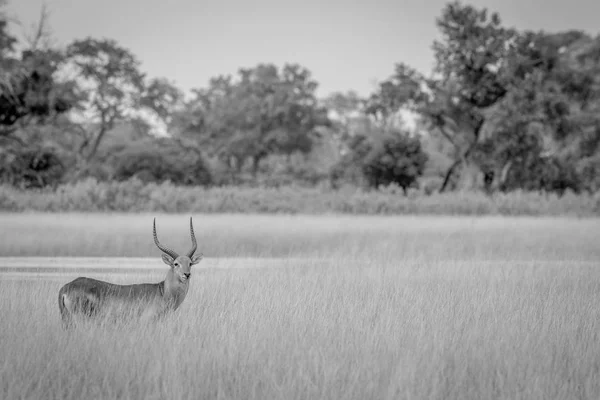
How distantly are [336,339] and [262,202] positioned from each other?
18406mm

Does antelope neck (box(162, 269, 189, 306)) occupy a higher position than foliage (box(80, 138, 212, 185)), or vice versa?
foliage (box(80, 138, 212, 185))

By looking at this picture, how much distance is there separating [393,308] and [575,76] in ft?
106

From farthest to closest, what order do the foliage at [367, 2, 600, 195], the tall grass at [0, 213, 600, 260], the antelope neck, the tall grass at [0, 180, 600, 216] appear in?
the foliage at [367, 2, 600, 195] < the tall grass at [0, 180, 600, 216] < the tall grass at [0, 213, 600, 260] < the antelope neck

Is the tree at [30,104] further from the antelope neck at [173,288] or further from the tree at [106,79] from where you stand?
the antelope neck at [173,288]

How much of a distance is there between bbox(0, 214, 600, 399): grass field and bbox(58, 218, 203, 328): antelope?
0.15 m

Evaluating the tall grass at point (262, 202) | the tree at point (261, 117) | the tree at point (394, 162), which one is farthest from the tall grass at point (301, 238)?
the tree at point (261, 117)

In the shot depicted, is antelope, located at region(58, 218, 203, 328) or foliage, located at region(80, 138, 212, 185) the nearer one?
antelope, located at region(58, 218, 203, 328)

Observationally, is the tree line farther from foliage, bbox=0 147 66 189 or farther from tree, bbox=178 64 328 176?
tree, bbox=178 64 328 176

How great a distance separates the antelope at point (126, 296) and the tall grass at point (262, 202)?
16.9 metres

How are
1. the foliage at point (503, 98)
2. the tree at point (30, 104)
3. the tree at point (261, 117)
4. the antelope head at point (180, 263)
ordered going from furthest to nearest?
the tree at point (261, 117)
the foliage at point (503, 98)
the tree at point (30, 104)
the antelope head at point (180, 263)

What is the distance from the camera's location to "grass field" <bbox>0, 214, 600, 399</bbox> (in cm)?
395

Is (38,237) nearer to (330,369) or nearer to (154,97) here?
(330,369)

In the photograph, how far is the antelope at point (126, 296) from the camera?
4.77 metres

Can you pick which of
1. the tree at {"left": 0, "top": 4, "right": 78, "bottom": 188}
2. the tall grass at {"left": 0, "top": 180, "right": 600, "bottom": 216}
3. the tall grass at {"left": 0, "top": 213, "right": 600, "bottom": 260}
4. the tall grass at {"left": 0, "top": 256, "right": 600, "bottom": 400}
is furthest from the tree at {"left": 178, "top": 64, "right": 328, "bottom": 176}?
the tall grass at {"left": 0, "top": 256, "right": 600, "bottom": 400}
